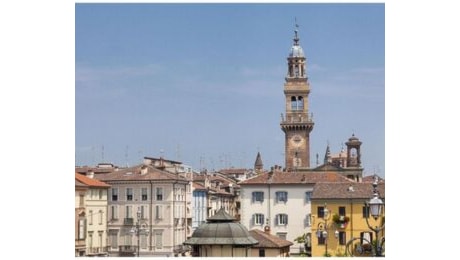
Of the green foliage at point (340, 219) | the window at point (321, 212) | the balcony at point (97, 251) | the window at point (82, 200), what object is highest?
the window at point (82, 200)

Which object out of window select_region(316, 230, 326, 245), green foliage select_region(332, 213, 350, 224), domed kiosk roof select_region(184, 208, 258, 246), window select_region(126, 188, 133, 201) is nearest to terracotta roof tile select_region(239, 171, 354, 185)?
window select_region(126, 188, 133, 201)

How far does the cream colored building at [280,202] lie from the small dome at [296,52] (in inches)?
421

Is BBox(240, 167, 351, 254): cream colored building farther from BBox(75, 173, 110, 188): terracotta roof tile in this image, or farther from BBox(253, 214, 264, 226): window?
BBox(75, 173, 110, 188): terracotta roof tile

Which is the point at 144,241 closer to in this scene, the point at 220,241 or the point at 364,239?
the point at 220,241

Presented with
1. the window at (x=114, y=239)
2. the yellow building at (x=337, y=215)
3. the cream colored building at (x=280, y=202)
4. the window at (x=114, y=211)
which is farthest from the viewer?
the cream colored building at (x=280, y=202)

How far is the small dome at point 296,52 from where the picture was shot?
34.1 m

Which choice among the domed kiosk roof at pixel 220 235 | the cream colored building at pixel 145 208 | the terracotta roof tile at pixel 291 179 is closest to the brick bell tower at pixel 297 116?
the terracotta roof tile at pixel 291 179

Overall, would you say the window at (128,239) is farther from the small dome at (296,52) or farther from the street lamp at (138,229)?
the small dome at (296,52)

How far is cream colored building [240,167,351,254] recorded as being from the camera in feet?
75.5

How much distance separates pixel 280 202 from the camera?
23438 millimetres

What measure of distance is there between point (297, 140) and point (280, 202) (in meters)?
12.2
